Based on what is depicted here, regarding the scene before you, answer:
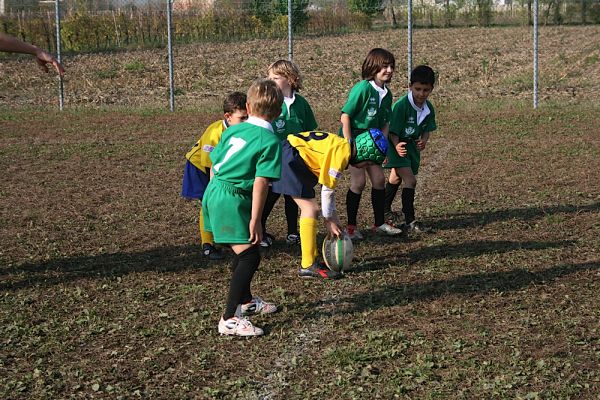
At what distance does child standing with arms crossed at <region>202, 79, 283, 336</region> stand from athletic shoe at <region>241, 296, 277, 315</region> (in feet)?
1.01

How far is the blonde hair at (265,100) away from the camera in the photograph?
17.8 feet

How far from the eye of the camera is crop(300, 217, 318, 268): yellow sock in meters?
6.59

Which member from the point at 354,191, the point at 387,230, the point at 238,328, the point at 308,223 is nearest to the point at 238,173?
the point at 238,328

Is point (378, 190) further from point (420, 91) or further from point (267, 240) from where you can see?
point (267, 240)

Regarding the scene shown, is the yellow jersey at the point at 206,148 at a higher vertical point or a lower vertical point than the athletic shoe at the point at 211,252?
higher

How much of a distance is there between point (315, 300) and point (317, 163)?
103 cm

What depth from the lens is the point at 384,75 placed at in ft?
25.8

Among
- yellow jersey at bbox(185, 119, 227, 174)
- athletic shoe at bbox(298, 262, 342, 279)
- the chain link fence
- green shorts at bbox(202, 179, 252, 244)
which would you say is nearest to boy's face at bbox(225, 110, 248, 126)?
yellow jersey at bbox(185, 119, 227, 174)

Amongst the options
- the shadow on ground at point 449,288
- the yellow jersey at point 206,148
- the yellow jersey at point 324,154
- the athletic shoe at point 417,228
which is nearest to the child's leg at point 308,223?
the yellow jersey at point 324,154

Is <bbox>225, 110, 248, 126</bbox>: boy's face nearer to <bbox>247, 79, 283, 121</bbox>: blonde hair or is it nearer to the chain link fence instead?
<bbox>247, 79, 283, 121</bbox>: blonde hair

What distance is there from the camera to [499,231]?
8.16 m

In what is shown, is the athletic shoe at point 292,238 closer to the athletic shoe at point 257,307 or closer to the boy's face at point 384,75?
the boy's face at point 384,75

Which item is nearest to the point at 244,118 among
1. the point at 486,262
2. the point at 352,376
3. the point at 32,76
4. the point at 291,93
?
the point at 291,93

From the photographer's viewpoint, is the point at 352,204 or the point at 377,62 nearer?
the point at 377,62
